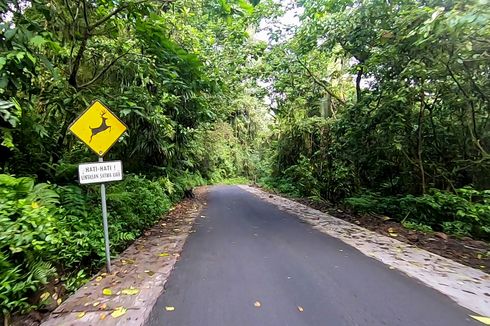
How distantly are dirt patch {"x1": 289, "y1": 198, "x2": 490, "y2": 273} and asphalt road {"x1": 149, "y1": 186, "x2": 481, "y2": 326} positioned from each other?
164cm

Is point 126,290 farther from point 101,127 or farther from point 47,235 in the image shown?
point 101,127

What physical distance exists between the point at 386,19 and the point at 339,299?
7.12 m

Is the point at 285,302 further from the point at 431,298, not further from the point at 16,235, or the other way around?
the point at 16,235

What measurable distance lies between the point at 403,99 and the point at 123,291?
293 inches

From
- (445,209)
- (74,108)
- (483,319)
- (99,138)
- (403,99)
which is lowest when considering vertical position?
(483,319)

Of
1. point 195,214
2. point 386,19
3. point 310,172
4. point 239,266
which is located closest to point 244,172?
point 310,172

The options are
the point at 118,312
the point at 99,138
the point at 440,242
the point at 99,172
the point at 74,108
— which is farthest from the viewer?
the point at 440,242

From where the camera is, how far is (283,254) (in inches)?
217

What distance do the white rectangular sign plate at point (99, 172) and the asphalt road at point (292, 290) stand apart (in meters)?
1.70

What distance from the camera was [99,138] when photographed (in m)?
4.76

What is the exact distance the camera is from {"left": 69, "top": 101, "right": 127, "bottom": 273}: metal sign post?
179 inches

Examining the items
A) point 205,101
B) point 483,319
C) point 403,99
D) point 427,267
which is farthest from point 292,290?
point 205,101

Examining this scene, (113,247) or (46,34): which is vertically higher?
(46,34)

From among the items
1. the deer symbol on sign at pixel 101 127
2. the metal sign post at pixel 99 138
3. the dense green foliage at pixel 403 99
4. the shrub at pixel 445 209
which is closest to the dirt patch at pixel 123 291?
the metal sign post at pixel 99 138
